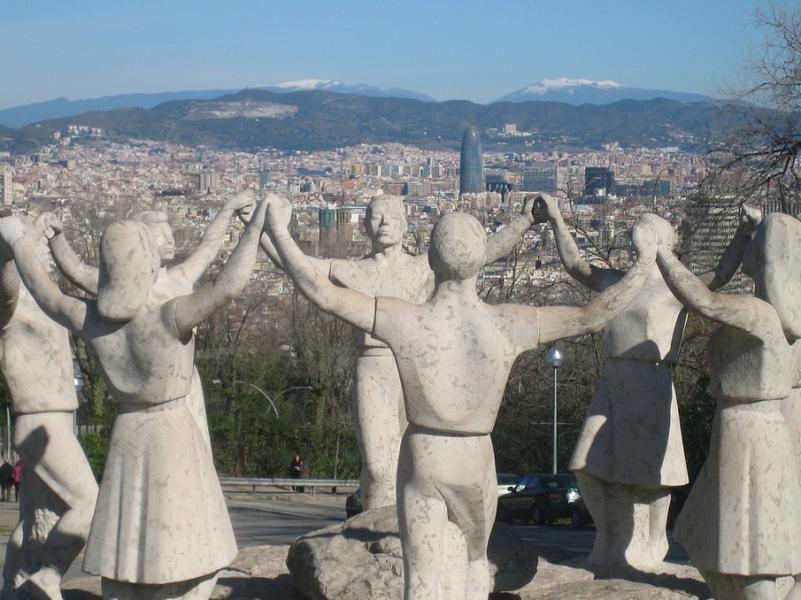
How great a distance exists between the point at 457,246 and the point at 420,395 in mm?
721

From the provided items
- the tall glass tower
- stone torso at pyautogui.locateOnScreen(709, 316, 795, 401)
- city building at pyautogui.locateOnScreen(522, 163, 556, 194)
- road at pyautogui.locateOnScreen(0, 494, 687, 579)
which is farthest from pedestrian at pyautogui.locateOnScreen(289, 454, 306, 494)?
the tall glass tower

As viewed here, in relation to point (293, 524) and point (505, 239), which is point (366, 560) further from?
point (293, 524)

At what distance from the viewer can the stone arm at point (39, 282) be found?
288 inches

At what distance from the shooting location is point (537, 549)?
9.83 metres

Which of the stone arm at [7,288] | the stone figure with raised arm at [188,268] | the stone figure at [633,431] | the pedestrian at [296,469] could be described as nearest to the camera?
the stone figure with raised arm at [188,268]

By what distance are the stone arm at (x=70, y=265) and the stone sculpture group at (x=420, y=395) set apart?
0.01 meters

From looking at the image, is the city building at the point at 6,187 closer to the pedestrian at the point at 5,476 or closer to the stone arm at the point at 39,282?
the pedestrian at the point at 5,476

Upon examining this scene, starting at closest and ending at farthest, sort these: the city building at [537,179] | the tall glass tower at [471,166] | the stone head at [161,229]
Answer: the stone head at [161,229] → the city building at [537,179] → the tall glass tower at [471,166]

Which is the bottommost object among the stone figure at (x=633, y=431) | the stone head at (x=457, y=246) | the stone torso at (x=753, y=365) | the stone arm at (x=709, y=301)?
the stone figure at (x=633, y=431)

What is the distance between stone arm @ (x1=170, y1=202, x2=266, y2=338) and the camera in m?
6.98

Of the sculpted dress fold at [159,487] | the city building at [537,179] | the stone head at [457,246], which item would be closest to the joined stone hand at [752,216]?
the stone head at [457,246]

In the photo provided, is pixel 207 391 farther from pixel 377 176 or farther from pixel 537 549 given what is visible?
pixel 377 176

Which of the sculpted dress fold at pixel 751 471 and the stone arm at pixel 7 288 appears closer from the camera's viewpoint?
the sculpted dress fold at pixel 751 471

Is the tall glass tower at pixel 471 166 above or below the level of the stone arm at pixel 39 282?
below
